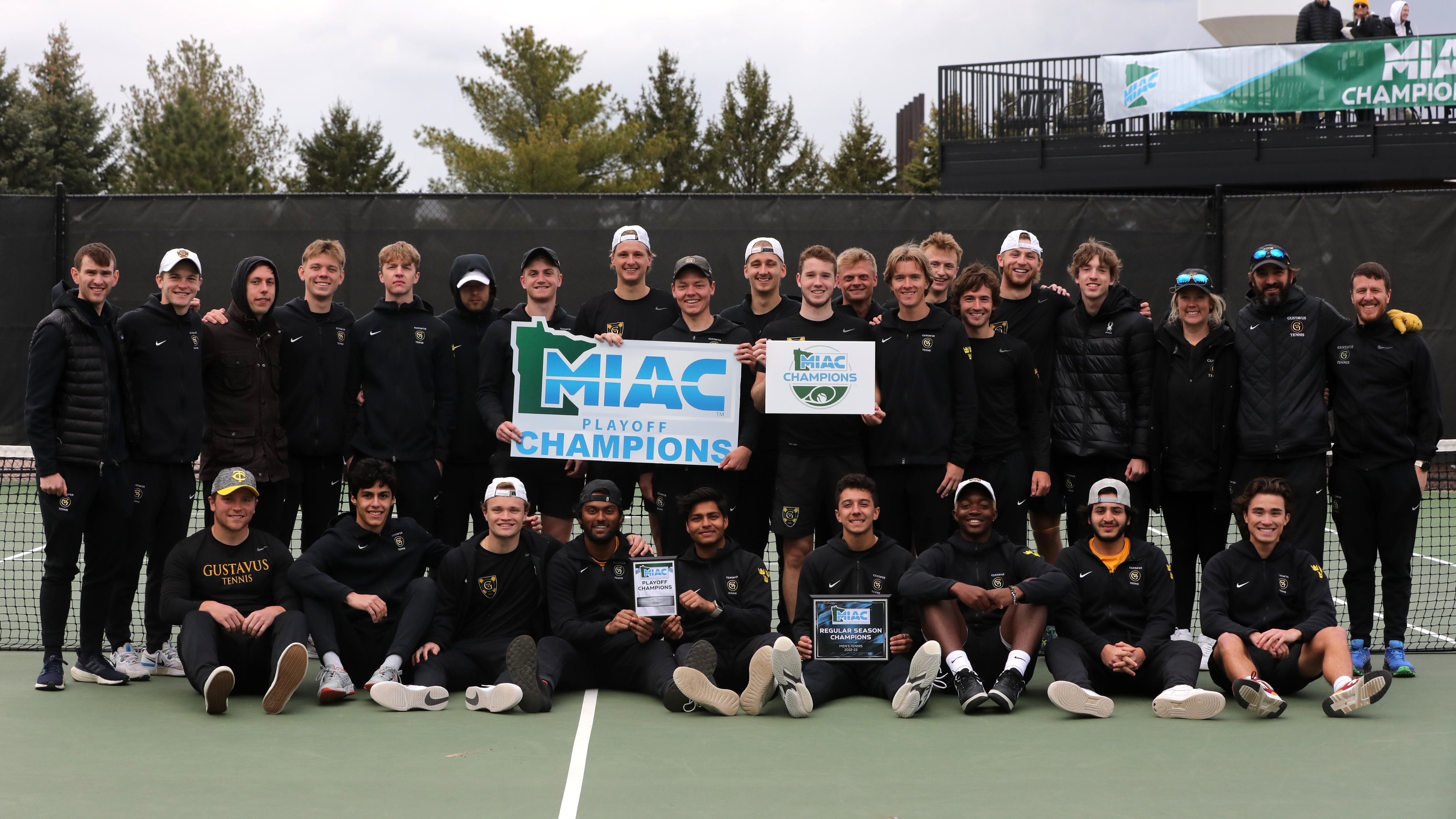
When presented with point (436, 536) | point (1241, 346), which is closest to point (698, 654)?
point (436, 536)

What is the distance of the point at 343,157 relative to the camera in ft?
128

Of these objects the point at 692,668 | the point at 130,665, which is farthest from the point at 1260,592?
the point at 130,665

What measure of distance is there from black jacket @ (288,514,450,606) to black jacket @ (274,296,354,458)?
494mm

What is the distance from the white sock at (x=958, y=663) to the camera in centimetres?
588

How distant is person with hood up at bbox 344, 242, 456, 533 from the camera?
671 cm

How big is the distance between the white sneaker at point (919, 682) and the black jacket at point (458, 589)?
1.82 m

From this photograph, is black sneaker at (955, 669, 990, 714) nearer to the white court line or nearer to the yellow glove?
the white court line

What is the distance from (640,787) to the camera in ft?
15.3

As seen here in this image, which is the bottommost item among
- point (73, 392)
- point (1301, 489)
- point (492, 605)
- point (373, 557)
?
point (492, 605)

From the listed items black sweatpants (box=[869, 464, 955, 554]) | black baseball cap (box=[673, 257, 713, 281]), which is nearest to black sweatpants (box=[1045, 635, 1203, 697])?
black sweatpants (box=[869, 464, 955, 554])

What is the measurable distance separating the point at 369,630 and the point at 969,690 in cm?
286

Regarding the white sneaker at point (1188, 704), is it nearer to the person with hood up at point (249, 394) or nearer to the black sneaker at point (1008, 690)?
the black sneaker at point (1008, 690)

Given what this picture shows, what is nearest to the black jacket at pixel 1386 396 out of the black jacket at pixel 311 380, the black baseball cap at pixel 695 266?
the black baseball cap at pixel 695 266

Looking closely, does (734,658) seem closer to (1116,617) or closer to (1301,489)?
(1116,617)
